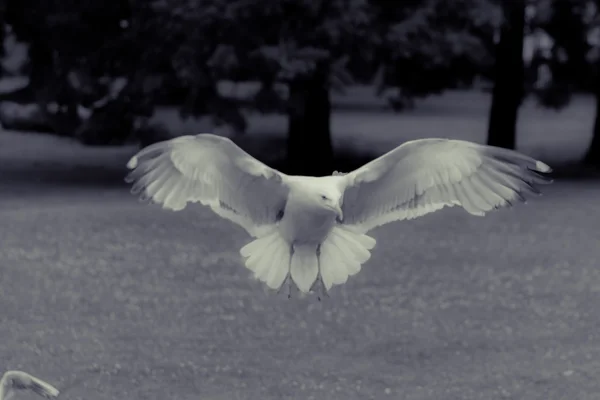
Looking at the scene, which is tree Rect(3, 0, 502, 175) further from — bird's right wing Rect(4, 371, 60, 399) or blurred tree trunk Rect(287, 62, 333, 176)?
bird's right wing Rect(4, 371, 60, 399)

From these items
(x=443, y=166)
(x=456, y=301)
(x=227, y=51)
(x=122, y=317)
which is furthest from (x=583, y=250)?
(x=443, y=166)

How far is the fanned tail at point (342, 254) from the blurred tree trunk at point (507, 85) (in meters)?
16.7

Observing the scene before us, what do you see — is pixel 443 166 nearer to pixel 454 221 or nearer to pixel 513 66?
pixel 454 221

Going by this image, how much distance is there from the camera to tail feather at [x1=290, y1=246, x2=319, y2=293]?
12.2 ft

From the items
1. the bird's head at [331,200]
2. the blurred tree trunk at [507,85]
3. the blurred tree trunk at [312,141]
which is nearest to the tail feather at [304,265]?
the bird's head at [331,200]

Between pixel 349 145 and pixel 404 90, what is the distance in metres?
5.99

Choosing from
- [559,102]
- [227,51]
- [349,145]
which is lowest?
[349,145]

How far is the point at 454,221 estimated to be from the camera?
1769cm

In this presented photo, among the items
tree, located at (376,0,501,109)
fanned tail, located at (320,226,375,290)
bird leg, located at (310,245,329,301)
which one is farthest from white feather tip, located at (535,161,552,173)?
tree, located at (376,0,501,109)

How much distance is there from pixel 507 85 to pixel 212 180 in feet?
56.3

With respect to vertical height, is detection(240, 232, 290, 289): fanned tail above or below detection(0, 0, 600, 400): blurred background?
above

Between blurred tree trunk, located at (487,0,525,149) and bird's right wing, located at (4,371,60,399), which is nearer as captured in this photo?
bird's right wing, located at (4,371,60,399)

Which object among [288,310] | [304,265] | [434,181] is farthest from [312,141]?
[304,265]

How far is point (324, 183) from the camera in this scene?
11.9ft
